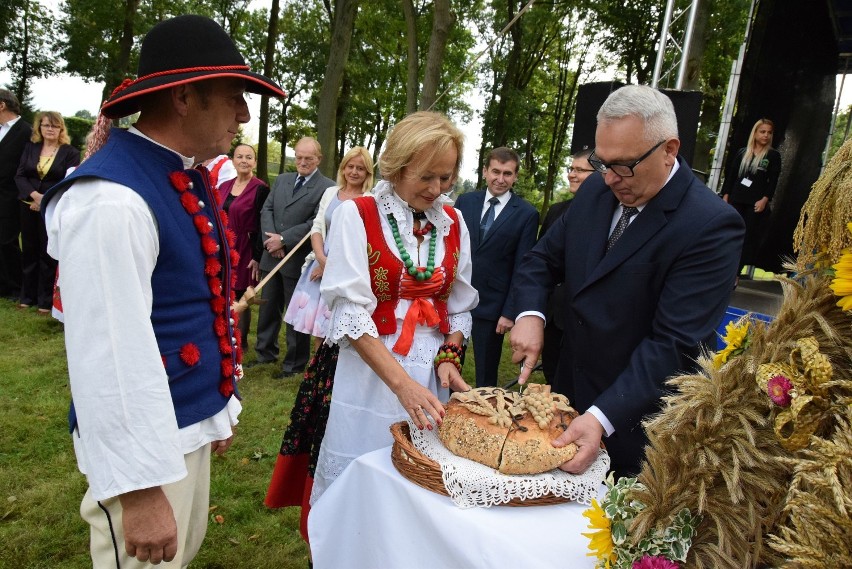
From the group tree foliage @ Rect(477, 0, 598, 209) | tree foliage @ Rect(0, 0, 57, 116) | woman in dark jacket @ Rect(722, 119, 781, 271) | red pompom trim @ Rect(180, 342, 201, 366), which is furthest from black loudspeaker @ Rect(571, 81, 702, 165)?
tree foliage @ Rect(0, 0, 57, 116)

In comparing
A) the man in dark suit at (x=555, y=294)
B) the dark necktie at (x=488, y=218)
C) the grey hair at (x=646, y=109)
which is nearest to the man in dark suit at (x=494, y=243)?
the dark necktie at (x=488, y=218)

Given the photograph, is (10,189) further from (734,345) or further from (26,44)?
(26,44)

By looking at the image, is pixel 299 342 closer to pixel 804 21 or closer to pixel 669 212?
pixel 669 212

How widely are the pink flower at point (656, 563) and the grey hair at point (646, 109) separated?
1342mm

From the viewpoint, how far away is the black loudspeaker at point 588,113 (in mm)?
6375

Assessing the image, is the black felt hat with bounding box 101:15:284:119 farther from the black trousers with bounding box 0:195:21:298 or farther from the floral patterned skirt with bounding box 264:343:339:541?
the black trousers with bounding box 0:195:21:298

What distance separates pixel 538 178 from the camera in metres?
35.1

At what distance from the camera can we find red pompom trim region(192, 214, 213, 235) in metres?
1.64

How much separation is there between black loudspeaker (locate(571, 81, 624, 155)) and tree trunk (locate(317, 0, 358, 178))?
6741 millimetres

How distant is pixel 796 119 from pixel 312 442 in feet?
31.4

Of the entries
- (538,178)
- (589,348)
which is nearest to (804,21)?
(589,348)

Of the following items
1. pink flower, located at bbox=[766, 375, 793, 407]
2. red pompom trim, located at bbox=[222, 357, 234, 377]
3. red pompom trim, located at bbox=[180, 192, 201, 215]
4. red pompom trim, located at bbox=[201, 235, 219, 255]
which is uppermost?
red pompom trim, located at bbox=[180, 192, 201, 215]

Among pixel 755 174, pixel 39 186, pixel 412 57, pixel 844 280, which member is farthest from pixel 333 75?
pixel 844 280

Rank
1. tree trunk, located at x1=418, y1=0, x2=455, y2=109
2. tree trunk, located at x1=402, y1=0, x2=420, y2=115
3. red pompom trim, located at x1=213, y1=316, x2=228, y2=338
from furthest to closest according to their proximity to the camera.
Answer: tree trunk, located at x1=402, y1=0, x2=420, y2=115, tree trunk, located at x1=418, y1=0, x2=455, y2=109, red pompom trim, located at x1=213, y1=316, x2=228, y2=338
